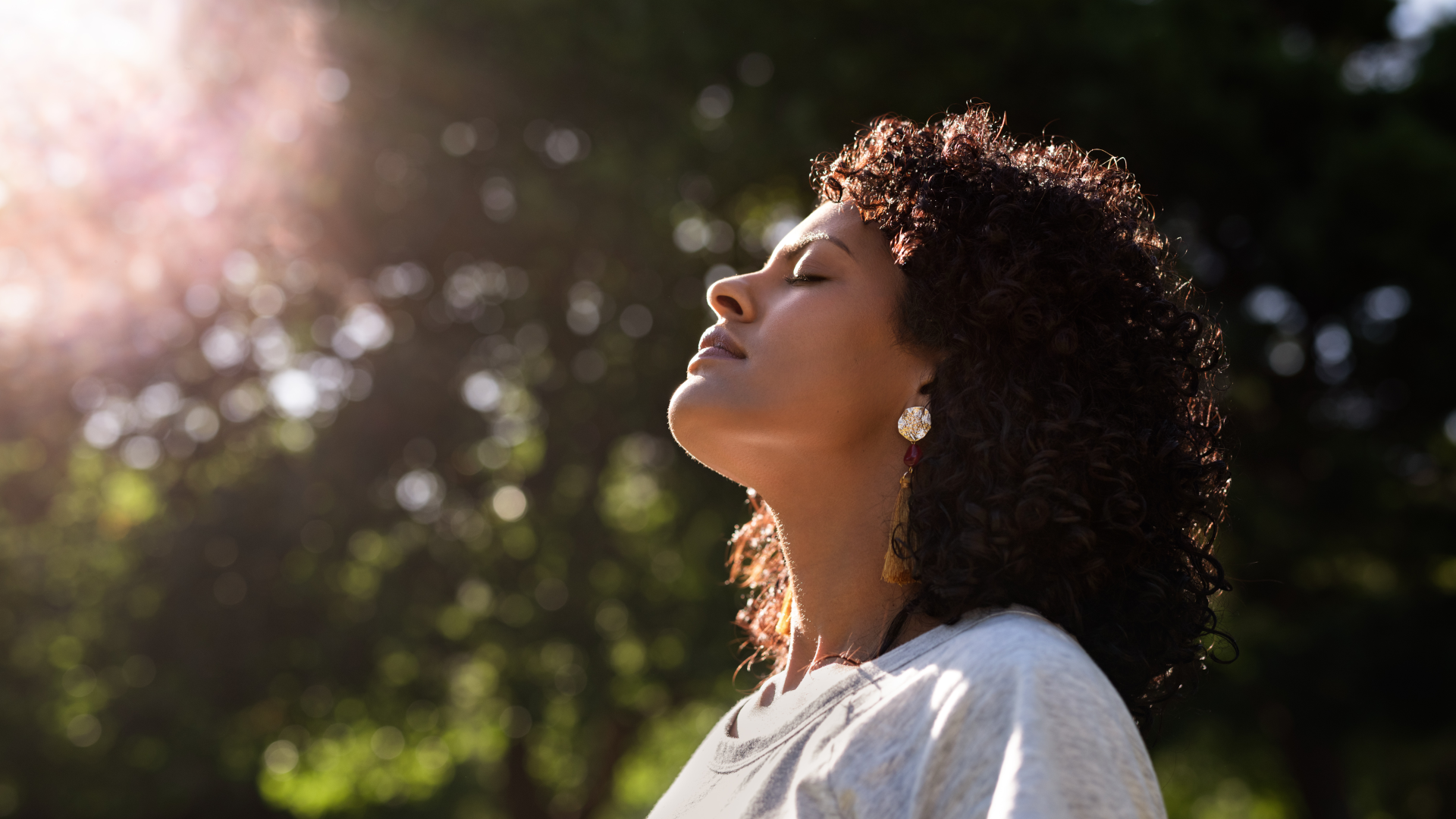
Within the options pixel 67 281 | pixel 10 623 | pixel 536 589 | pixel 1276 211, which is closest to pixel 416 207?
pixel 67 281

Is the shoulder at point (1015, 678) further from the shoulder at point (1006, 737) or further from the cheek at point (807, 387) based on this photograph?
the cheek at point (807, 387)

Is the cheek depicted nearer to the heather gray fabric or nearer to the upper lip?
the upper lip

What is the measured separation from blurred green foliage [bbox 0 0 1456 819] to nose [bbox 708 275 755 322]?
7.61 meters

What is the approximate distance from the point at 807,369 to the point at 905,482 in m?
0.27

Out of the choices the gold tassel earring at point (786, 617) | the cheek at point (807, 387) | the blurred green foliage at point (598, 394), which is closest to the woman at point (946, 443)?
the cheek at point (807, 387)

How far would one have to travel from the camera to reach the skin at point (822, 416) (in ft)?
6.81

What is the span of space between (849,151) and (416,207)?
974cm

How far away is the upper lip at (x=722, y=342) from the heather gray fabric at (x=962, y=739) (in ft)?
2.08

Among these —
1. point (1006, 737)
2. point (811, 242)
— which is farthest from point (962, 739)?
point (811, 242)

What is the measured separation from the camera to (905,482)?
204 centimetres

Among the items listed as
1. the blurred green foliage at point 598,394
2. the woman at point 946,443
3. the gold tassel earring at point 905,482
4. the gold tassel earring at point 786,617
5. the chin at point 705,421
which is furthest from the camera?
the blurred green foliage at point 598,394

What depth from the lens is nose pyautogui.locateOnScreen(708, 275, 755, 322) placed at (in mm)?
2184

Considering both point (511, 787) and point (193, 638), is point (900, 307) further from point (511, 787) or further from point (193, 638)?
point (511, 787)

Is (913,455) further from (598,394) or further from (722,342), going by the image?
(598,394)
